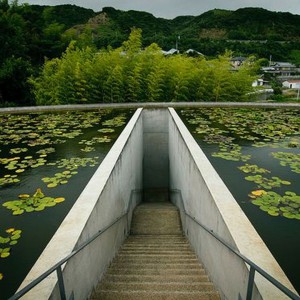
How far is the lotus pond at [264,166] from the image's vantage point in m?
2.80

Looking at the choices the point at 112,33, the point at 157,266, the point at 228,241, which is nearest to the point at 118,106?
the point at 157,266

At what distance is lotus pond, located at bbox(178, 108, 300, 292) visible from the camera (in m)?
2.80

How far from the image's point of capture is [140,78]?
1044 cm

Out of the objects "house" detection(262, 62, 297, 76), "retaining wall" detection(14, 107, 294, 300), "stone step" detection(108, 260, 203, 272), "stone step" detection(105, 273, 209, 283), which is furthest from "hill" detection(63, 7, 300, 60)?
"stone step" detection(105, 273, 209, 283)

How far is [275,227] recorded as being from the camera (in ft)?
9.54

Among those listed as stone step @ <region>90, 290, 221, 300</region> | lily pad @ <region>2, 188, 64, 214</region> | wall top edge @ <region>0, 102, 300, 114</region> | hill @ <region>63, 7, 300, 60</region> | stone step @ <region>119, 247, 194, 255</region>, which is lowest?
stone step @ <region>119, 247, 194, 255</region>

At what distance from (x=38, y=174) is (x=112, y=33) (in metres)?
58.5

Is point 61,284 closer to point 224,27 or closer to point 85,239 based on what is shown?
point 85,239

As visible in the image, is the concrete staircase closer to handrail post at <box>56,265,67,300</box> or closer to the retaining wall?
the retaining wall

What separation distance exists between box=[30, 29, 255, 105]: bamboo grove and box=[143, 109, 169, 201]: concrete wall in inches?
103

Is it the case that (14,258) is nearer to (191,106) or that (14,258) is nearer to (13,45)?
(191,106)

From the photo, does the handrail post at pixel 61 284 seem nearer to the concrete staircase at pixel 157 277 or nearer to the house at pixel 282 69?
the concrete staircase at pixel 157 277

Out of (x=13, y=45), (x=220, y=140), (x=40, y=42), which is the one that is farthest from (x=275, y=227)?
(x=40, y=42)

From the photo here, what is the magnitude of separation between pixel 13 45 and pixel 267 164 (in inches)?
678
